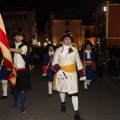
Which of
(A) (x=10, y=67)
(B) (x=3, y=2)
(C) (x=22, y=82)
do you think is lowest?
(C) (x=22, y=82)

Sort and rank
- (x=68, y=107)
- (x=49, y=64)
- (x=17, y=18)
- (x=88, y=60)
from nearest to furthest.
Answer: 1. (x=68, y=107)
2. (x=49, y=64)
3. (x=88, y=60)
4. (x=17, y=18)

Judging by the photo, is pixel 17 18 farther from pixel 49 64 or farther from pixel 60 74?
pixel 60 74

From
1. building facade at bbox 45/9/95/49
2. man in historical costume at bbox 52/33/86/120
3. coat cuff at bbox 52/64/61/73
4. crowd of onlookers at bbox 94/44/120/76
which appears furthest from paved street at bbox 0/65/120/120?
building facade at bbox 45/9/95/49

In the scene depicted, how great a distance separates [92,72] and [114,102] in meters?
3.02

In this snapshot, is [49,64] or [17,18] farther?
[17,18]

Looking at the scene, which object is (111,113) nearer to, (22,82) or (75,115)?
(75,115)

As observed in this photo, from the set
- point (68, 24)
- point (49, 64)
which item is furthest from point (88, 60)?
point (68, 24)

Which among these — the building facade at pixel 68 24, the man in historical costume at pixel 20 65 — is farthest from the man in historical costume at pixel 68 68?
the building facade at pixel 68 24

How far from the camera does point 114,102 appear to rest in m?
9.12

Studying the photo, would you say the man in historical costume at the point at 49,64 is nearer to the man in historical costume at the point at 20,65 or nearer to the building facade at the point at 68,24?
the man in historical costume at the point at 20,65

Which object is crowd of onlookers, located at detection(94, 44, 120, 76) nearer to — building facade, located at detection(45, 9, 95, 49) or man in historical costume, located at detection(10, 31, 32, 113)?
man in historical costume, located at detection(10, 31, 32, 113)

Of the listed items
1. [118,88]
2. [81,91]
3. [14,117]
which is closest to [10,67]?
[14,117]

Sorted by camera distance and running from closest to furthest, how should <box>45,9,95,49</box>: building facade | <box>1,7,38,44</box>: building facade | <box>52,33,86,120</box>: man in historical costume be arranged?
<box>52,33,86,120</box>: man in historical costume
<box>45,9,95,49</box>: building facade
<box>1,7,38,44</box>: building facade

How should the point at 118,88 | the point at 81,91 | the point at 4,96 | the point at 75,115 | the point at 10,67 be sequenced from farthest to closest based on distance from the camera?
the point at 118,88, the point at 81,91, the point at 4,96, the point at 75,115, the point at 10,67
